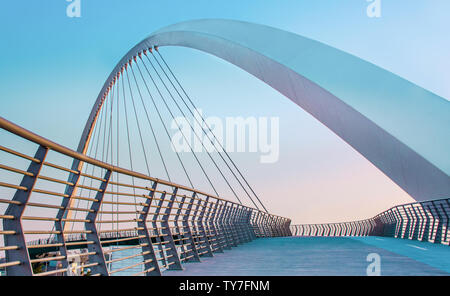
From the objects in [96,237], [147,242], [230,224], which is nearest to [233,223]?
[230,224]

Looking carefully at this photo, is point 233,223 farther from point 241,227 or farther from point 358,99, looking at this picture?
point 358,99

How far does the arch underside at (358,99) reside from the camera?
948cm

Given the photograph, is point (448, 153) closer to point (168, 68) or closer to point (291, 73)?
point (291, 73)

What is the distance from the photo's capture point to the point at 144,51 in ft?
66.5

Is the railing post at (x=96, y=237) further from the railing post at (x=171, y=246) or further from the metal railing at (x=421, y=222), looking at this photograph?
the metal railing at (x=421, y=222)

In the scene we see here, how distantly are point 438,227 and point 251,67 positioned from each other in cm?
835

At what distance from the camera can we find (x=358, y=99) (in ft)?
35.3

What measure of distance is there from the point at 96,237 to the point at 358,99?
9128 mm

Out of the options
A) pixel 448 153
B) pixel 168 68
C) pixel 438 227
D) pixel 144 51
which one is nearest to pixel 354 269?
pixel 448 153

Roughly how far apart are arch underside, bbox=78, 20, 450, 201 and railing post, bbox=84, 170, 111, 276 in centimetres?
783

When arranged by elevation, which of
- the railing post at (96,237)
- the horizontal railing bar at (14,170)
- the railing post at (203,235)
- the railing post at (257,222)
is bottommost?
the railing post at (257,222)

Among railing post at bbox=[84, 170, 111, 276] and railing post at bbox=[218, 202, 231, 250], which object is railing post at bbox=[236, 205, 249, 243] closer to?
railing post at bbox=[218, 202, 231, 250]

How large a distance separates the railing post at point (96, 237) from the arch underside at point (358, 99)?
7.83 meters

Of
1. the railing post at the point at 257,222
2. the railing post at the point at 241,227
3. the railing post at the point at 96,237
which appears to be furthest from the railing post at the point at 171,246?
the railing post at the point at 257,222
